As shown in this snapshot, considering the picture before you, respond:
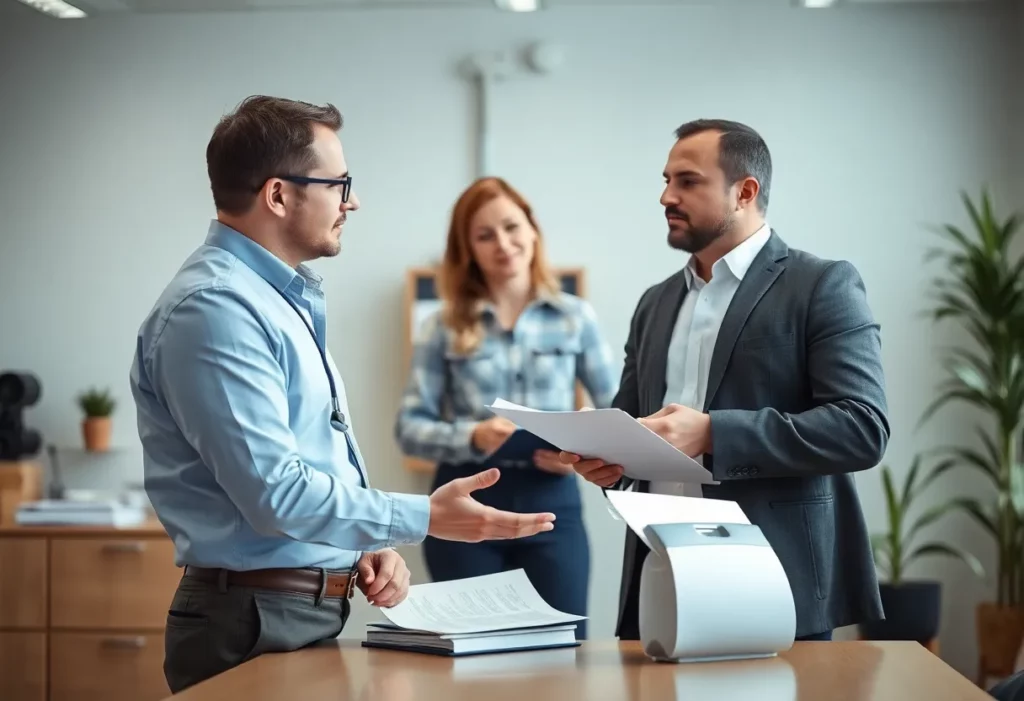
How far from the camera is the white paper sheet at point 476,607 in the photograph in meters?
1.92

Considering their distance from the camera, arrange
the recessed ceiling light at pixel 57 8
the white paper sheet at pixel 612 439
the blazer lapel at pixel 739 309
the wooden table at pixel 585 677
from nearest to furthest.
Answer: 1. the wooden table at pixel 585 677
2. the white paper sheet at pixel 612 439
3. the blazer lapel at pixel 739 309
4. the recessed ceiling light at pixel 57 8

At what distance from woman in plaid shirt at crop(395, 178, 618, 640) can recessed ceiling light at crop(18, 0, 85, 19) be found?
2.13 metres

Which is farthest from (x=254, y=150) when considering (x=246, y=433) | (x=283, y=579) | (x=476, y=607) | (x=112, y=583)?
(x=112, y=583)

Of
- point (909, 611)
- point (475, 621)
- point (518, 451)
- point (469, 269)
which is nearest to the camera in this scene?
point (475, 621)

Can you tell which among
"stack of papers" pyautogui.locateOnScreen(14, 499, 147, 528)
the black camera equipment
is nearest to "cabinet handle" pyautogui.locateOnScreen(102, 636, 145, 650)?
"stack of papers" pyautogui.locateOnScreen(14, 499, 147, 528)

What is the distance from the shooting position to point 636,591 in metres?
2.47

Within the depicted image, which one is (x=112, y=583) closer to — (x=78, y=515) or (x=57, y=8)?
(x=78, y=515)

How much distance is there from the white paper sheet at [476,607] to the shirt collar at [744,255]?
827 millimetres

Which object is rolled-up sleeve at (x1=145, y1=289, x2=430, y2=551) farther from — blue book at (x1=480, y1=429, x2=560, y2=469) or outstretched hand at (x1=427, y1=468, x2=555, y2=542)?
blue book at (x1=480, y1=429, x2=560, y2=469)

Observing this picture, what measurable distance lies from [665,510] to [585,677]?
329 millimetres

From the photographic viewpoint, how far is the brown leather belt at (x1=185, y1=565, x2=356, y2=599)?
1873 mm

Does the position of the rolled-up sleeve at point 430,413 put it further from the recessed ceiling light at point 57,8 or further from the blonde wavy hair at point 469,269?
the recessed ceiling light at point 57,8

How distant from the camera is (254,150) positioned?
2045 millimetres

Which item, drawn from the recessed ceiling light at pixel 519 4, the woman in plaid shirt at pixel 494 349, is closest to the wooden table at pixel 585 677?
the woman in plaid shirt at pixel 494 349
